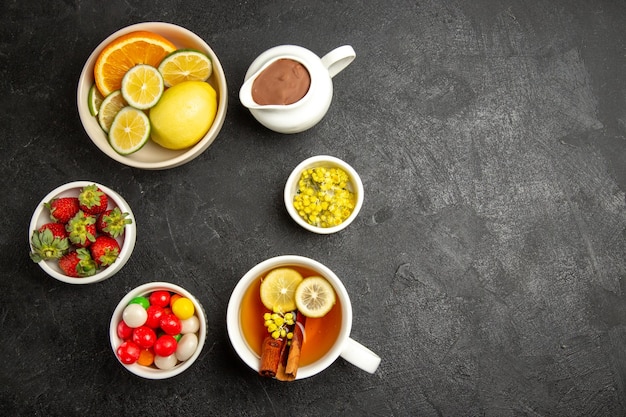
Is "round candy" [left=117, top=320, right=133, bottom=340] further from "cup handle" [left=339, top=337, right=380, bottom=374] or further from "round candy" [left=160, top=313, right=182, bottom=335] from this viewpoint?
"cup handle" [left=339, top=337, right=380, bottom=374]

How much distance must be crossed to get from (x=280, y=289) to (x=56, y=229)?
0.58 metres

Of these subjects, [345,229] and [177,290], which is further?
[345,229]

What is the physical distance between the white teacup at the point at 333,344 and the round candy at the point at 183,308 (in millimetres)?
108

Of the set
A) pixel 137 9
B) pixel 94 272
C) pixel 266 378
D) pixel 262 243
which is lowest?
pixel 266 378

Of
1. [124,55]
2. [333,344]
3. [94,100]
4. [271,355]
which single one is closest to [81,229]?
[94,100]

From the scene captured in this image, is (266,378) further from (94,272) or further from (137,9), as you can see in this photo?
(137,9)

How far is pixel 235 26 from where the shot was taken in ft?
5.28

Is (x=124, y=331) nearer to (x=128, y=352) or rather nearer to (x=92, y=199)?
(x=128, y=352)

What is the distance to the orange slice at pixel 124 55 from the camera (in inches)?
56.4

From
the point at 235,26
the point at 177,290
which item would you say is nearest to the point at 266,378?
the point at 177,290

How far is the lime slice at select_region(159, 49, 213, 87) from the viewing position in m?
1.43

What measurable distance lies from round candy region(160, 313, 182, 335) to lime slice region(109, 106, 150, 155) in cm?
42

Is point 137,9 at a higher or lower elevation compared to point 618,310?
higher

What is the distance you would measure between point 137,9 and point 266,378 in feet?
3.56
